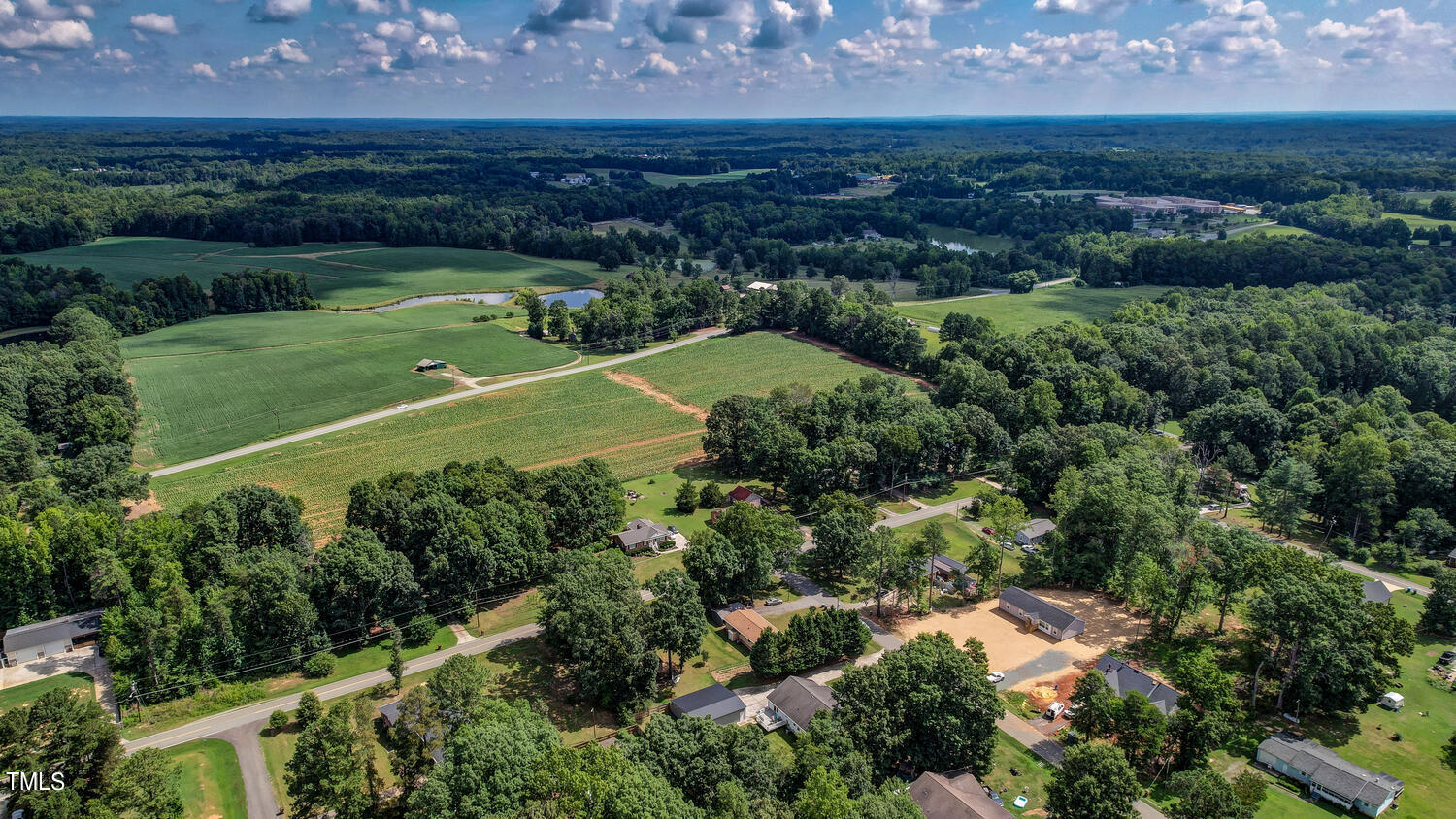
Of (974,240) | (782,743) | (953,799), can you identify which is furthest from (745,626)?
(974,240)

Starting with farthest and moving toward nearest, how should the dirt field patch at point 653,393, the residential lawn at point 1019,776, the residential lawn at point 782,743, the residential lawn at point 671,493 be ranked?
the dirt field patch at point 653,393 → the residential lawn at point 671,493 → the residential lawn at point 782,743 → the residential lawn at point 1019,776

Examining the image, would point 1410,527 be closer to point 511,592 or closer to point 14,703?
point 511,592

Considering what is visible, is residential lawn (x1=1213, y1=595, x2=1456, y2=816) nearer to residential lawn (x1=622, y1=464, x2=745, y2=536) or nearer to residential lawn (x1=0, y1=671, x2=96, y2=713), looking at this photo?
residential lawn (x1=622, y1=464, x2=745, y2=536)

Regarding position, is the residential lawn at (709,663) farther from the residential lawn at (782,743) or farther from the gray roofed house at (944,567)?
the gray roofed house at (944,567)

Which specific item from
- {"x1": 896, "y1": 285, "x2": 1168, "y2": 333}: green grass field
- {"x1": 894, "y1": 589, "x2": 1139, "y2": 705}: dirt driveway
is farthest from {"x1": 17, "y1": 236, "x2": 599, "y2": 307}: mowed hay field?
{"x1": 894, "y1": 589, "x2": 1139, "y2": 705}: dirt driveway

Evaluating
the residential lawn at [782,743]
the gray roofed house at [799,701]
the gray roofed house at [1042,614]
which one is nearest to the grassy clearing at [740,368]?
the gray roofed house at [1042,614]

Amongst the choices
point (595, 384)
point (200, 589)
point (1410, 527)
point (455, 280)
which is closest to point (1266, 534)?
point (1410, 527)

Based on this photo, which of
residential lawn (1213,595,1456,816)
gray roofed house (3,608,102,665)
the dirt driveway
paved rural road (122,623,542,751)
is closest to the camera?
residential lawn (1213,595,1456,816)
